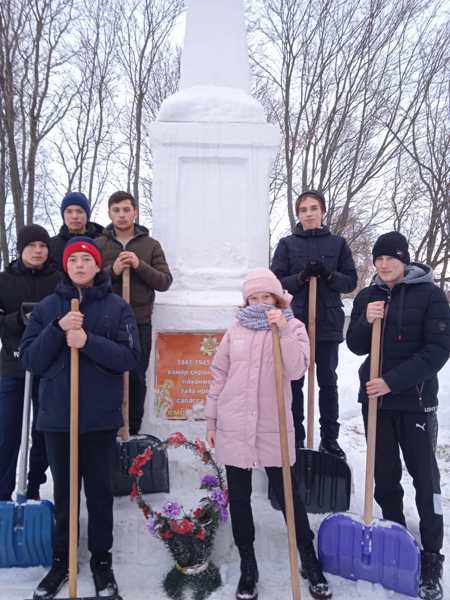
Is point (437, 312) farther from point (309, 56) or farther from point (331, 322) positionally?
point (309, 56)

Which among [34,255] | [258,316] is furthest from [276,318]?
[34,255]

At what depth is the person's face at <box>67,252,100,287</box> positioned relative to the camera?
2.43m

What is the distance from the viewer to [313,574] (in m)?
2.46

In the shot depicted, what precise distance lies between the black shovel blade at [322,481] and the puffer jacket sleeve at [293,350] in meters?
1.04

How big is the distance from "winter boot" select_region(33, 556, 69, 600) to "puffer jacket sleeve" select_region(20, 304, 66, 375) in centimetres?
105

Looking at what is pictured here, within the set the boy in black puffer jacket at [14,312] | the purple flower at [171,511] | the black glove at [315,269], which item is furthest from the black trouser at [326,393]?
the boy in black puffer jacket at [14,312]

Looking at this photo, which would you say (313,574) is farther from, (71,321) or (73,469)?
(71,321)

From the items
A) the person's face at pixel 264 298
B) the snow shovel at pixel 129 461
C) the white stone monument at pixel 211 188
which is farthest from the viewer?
the white stone monument at pixel 211 188

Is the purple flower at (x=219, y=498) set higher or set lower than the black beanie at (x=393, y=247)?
lower

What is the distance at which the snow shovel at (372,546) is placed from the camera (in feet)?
8.09

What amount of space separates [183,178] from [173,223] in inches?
15.7

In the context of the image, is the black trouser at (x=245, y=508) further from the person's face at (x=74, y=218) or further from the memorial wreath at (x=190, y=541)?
the person's face at (x=74, y=218)

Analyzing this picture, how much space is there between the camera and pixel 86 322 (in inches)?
95.5

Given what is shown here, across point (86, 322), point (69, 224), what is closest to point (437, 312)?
point (86, 322)
